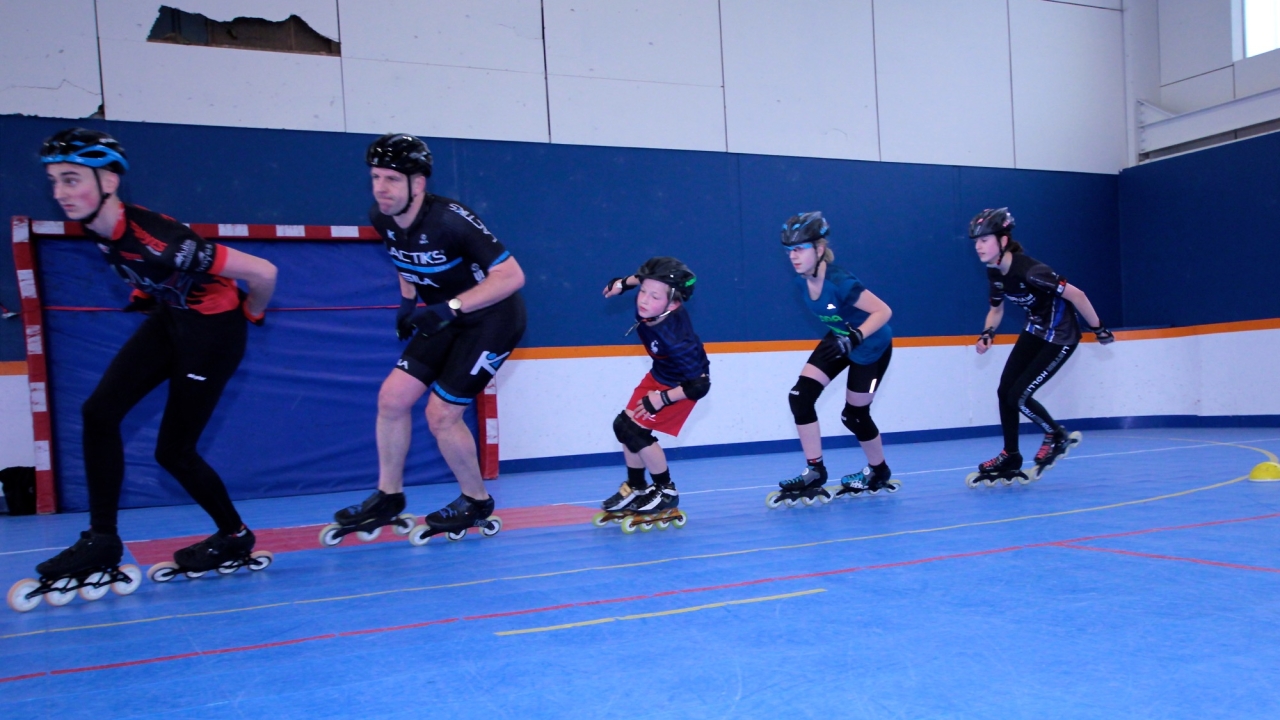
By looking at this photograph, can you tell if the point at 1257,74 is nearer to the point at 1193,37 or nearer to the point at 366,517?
the point at 1193,37

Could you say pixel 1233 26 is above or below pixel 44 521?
above

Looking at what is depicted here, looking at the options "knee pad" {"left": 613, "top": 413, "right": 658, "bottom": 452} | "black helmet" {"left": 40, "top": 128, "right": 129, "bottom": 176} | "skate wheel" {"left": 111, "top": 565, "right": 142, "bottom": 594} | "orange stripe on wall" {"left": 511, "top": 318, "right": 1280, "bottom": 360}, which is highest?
"black helmet" {"left": 40, "top": 128, "right": 129, "bottom": 176}

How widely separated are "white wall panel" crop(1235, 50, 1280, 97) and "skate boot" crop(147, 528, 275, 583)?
44.6 feet

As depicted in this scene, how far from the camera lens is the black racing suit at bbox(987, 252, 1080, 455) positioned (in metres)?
7.11

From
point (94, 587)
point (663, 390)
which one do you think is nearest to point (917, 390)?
point (663, 390)

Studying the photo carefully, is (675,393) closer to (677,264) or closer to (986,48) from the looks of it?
(677,264)

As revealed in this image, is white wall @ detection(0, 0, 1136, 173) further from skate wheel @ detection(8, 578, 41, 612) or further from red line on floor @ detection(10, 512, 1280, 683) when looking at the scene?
red line on floor @ detection(10, 512, 1280, 683)

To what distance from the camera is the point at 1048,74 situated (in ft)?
44.7

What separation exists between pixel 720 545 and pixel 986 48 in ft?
35.6

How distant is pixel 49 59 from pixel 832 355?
727 centimetres

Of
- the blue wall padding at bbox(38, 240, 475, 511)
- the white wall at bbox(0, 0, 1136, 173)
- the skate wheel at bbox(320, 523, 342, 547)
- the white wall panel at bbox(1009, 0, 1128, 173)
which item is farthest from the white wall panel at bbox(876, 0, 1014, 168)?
the skate wheel at bbox(320, 523, 342, 547)

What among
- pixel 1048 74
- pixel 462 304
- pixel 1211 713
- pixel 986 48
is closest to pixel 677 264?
pixel 462 304

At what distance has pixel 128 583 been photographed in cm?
389

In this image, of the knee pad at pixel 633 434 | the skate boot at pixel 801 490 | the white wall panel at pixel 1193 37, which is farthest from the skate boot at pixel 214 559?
the white wall panel at pixel 1193 37
